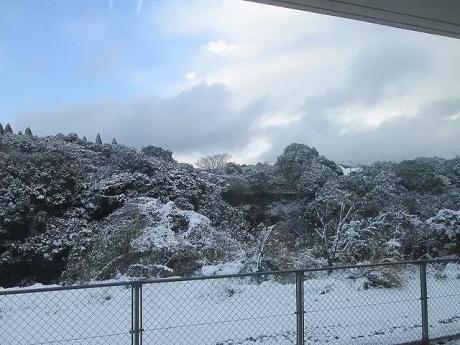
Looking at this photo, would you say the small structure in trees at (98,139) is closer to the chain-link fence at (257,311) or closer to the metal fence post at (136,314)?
the chain-link fence at (257,311)

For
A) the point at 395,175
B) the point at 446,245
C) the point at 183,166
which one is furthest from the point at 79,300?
the point at 395,175

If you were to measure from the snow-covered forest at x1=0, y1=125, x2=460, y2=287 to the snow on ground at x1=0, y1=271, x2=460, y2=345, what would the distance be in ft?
3.18

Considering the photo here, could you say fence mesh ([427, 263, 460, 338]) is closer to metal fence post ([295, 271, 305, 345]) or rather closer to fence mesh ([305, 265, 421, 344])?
fence mesh ([305, 265, 421, 344])

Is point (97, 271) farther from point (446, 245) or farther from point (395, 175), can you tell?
point (395, 175)

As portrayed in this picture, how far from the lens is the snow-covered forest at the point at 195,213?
9.60 meters

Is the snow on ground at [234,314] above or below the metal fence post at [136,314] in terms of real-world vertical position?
below

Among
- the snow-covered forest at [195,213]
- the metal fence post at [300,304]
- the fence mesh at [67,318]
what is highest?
the snow-covered forest at [195,213]

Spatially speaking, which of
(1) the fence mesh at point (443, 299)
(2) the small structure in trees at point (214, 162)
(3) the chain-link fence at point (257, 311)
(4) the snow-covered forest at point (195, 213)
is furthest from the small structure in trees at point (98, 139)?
(1) the fence mesh at point (443, 299)

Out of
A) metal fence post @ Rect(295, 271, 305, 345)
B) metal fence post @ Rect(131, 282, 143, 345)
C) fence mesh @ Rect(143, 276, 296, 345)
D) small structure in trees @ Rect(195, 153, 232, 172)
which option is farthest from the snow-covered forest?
metal fence post @ Rect(131, 282, 143, 345)

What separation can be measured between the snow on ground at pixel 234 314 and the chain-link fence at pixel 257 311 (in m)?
0.01

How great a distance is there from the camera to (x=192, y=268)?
31.1 ft

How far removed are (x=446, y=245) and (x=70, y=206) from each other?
9.03 m

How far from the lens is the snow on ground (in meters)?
5.80

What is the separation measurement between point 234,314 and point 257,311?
369 millimetres
